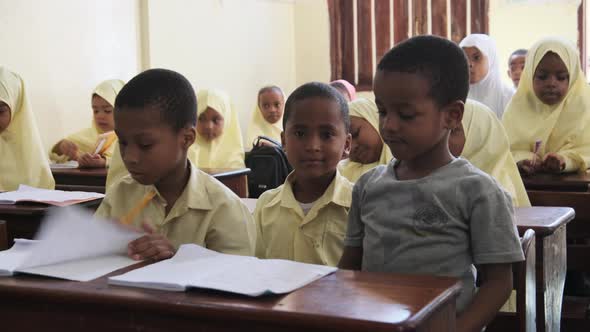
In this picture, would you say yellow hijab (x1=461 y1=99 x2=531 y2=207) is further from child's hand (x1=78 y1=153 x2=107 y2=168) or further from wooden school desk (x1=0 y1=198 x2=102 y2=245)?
child's hand (x1=78 y1=153 x2=107 y2=168)

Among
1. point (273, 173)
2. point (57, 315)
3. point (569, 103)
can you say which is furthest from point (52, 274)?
point (273, 173)

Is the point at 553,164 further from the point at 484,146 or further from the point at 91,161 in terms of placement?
the point at 91,161

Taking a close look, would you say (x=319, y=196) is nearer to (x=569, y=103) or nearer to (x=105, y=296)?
(x=105, y=296)

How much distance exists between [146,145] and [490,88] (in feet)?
14.6

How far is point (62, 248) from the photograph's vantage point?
4.25 feet

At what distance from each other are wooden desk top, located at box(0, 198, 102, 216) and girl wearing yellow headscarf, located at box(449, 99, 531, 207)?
4.39 feet

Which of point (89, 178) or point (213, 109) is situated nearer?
point (89, 178)

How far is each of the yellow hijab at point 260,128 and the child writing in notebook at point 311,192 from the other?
17.2 ft

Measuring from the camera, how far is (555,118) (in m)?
4.33

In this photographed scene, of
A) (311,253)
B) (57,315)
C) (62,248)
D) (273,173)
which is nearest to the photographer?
(57,315)

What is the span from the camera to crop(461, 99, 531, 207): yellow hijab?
9.91 ft

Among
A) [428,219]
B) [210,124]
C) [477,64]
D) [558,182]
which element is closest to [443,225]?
[428,219]

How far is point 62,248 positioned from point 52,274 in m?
0.09

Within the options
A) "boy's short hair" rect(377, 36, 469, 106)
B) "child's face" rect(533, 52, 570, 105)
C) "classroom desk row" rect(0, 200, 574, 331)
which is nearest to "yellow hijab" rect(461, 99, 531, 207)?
"classroom desk row" rect(0, 200, 574, 331)
